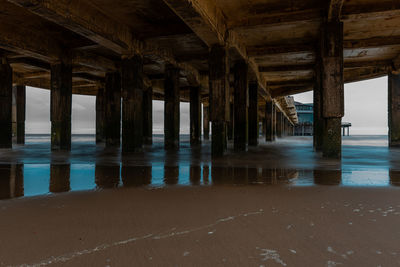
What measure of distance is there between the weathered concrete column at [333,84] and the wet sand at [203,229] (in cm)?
540

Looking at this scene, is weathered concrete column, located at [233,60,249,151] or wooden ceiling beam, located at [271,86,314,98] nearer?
weathered concrete column, located at [233,60,249,151]

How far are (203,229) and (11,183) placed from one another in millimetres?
4107

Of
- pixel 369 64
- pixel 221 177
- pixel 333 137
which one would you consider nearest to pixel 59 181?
pixel 221 177

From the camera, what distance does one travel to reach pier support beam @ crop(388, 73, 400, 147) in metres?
15.2

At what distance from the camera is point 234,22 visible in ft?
32.9

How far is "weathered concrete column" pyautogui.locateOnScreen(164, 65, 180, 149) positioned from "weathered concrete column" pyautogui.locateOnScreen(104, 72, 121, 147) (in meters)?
3.22

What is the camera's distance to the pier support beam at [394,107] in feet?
49.9

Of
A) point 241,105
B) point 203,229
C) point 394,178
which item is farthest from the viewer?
point 241,105

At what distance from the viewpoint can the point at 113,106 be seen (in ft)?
51.9

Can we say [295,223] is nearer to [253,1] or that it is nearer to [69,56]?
[253,1]

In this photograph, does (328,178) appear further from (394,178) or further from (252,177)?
(252,177)

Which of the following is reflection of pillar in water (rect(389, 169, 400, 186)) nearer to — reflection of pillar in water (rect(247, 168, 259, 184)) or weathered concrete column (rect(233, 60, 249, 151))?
reflection of pillar in water (rect(247, 168, 259, 184))

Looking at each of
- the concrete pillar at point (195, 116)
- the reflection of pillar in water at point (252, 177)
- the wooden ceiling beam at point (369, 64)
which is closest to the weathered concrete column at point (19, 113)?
the concrete pillar at point (195, 116)

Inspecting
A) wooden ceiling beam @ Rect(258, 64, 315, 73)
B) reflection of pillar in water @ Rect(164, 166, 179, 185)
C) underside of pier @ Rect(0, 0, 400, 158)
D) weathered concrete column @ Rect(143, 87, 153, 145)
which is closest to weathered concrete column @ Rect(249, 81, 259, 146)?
underside of pier @ Rect(0, 0, 400, 158)
